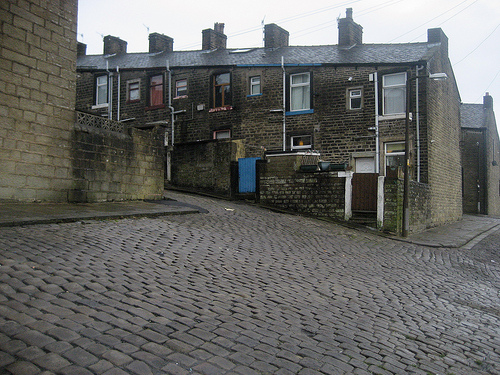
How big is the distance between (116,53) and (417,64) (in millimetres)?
22160

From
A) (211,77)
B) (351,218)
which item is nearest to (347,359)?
(351,218)

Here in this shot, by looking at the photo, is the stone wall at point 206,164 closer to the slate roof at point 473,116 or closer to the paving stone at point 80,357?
the paving stone at point 80,357

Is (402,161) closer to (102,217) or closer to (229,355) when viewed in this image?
(102,217)

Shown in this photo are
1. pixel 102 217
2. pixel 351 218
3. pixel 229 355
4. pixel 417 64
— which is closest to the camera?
pixel 229 355

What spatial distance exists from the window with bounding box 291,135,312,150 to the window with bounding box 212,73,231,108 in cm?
456

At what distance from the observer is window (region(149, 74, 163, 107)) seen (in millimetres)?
26027

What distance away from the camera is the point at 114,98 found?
88.8ft

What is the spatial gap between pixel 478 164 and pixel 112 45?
30.7 m

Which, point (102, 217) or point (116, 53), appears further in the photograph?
point (116, 53)

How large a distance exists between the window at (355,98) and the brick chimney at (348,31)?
16.4ft

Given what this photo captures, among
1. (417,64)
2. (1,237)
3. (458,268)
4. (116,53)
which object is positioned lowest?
(458,268)

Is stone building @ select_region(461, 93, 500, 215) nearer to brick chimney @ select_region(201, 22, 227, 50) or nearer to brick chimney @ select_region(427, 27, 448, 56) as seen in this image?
brick chimney @ select_region(427, 27, 448, 56)

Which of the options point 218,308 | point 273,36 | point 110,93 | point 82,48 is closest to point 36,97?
point 218,308

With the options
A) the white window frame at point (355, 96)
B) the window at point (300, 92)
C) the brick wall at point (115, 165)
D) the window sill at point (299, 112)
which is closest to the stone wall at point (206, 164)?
the window sill at point (299, 112)
